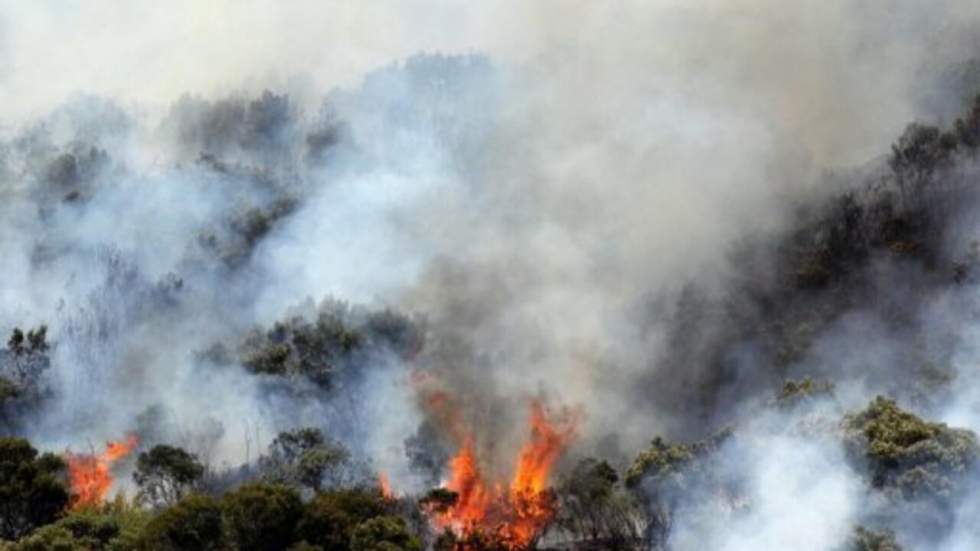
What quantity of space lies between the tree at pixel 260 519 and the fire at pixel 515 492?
710 inches

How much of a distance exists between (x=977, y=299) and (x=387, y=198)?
6878cm

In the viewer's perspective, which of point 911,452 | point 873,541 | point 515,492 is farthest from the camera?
point 515,492

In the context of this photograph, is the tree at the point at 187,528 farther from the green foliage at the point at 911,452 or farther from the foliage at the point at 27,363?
the foliage at the point at 27,363

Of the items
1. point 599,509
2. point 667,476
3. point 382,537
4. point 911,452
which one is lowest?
point 911,452

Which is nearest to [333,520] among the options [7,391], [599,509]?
[599,509]

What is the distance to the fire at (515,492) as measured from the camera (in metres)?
77.4

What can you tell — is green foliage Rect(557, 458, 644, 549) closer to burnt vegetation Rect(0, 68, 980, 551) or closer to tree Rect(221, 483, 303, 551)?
burnt vegetation Rect(0, 68, 980, 551)

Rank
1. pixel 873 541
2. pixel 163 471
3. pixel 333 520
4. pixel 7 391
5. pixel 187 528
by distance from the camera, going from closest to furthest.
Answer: pixel 873 541
pixel 333 520
pixel 187 528
pixel 163 471
pixel 7 391

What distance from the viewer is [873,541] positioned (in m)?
41.8

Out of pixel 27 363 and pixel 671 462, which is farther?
pixel 27 363

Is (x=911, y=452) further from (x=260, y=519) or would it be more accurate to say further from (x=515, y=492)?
(x=515, y=492)

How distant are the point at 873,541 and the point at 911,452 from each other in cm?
488

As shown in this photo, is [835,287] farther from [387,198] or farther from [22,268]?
[22,268]

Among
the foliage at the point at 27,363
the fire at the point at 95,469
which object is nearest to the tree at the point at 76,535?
the fire at the point at 95,469
